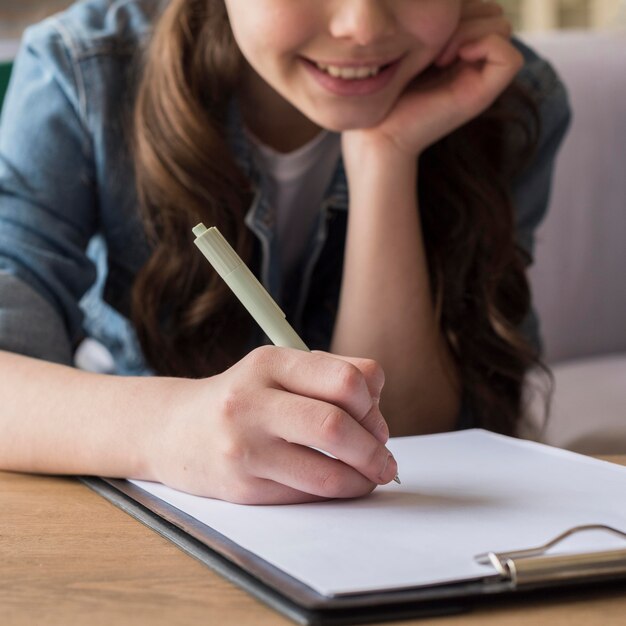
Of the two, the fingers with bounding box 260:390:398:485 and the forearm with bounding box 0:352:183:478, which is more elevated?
the fingers with bounding box 260:390:398:485

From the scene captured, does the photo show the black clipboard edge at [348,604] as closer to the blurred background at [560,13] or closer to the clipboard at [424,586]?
the clipboard at [424,586]

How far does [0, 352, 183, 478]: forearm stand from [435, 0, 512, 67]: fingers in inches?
19.3

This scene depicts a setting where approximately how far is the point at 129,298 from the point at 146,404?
52 cm

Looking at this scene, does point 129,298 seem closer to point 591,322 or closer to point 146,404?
point 146,404

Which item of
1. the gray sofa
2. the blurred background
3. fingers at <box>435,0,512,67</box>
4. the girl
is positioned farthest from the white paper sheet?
the blurred background

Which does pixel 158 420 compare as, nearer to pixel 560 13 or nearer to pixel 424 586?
pixel 424 586

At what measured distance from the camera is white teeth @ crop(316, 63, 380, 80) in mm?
899

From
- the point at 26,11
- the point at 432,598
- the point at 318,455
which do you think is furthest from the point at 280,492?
the point at 26,11

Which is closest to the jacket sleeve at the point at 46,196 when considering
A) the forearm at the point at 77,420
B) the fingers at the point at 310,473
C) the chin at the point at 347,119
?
the forearm at the point at 77,420

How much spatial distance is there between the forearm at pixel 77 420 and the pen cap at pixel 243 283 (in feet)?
0.24

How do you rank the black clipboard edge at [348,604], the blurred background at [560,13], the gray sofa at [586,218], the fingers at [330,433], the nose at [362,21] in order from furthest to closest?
1. the blurred background at [560,13]
2. the gray sofa at [586,218]
3. the nose at [362,21]
4. the fingers at [330,433]
5. the black clipboard edge at [348,604]

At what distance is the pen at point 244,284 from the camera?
0.53 m


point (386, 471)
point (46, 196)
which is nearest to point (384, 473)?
point (386, 471)

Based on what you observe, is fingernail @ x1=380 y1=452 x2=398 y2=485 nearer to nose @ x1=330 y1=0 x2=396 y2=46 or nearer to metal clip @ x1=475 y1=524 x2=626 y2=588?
metal clip @ x1=475 y1=524 x2=626 y2=588
